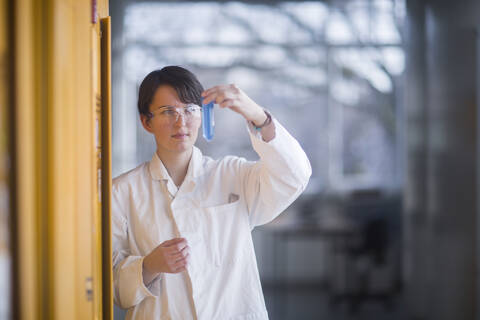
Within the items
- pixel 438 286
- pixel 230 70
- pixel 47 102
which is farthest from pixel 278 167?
pixel 438 286

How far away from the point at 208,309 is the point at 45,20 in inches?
30.7

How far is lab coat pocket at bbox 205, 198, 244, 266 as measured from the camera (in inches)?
48.8

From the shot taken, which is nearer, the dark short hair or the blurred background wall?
the dark short hair

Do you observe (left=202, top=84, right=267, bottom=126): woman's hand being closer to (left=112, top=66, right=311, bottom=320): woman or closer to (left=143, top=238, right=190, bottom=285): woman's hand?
(left=112, top=66, right=311, bottom=320): woman

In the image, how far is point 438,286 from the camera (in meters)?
3.32

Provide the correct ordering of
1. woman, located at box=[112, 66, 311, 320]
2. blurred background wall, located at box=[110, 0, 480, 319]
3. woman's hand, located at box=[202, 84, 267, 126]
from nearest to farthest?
woman's hand, located at box=[202, 84, 267, 126], woman, located at box=[112, 66, 311, 320], blurred background wall, located at box=[110, 0, 480, 319]

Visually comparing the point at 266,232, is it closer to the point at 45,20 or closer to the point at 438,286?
the point at 438,286

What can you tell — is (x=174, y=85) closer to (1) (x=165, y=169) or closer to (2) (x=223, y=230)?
(1) (x=165, y=169)

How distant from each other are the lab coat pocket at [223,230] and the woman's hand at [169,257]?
0.42 ft

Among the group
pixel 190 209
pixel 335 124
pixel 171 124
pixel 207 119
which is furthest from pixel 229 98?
pixel 335 124

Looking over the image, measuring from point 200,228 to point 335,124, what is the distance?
2.49m

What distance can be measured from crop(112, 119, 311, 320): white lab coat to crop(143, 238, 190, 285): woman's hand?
53 millimetres

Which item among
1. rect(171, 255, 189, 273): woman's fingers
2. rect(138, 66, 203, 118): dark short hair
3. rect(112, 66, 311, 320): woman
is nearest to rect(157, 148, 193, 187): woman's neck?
rect(112, 66, 311, 320): woman

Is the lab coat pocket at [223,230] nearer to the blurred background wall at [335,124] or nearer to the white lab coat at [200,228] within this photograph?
the white lab coat at [200,228]
